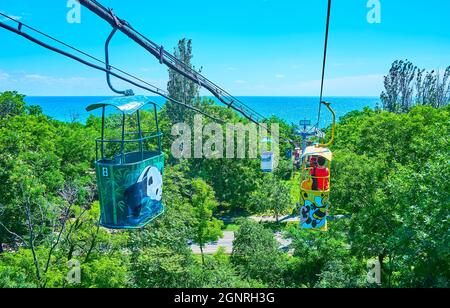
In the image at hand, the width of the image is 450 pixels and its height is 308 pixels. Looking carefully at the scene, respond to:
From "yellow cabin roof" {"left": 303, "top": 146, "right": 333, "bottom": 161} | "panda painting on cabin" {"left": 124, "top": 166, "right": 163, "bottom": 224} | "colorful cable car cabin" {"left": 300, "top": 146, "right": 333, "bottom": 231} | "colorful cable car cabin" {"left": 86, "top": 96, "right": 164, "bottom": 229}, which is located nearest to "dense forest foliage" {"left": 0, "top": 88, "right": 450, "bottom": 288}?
"colorful cable car cabin" {"left": 300, "top": 146, "right": 333, "bottom": 231}

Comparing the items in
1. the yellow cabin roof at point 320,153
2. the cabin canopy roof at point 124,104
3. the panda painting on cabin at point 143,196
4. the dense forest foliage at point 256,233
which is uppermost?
the cabin canopy roof at point 124,104

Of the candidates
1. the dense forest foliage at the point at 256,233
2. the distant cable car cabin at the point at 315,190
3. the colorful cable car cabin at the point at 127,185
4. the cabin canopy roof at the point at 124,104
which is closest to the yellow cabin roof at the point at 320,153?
the distant cable car cabin at the point at 315,190

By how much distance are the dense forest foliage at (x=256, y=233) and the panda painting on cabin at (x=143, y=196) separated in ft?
24.7

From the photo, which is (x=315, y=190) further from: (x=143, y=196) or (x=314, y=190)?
(x=143, y=196)

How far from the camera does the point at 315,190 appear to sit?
1186cm

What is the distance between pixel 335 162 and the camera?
2105cm

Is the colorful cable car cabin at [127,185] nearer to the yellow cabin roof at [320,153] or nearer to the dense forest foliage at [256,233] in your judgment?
the yellow cabin roof at [320,153]

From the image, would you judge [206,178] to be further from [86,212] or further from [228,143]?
[86,212]

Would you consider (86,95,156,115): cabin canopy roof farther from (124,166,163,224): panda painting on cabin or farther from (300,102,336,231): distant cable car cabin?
(300,102,336,231): distant cable car cabin

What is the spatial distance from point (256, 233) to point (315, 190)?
11052 millimetres

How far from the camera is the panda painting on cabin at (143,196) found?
775 centimetres

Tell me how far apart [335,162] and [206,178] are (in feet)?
54.9

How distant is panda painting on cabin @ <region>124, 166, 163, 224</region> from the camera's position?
305 inches
